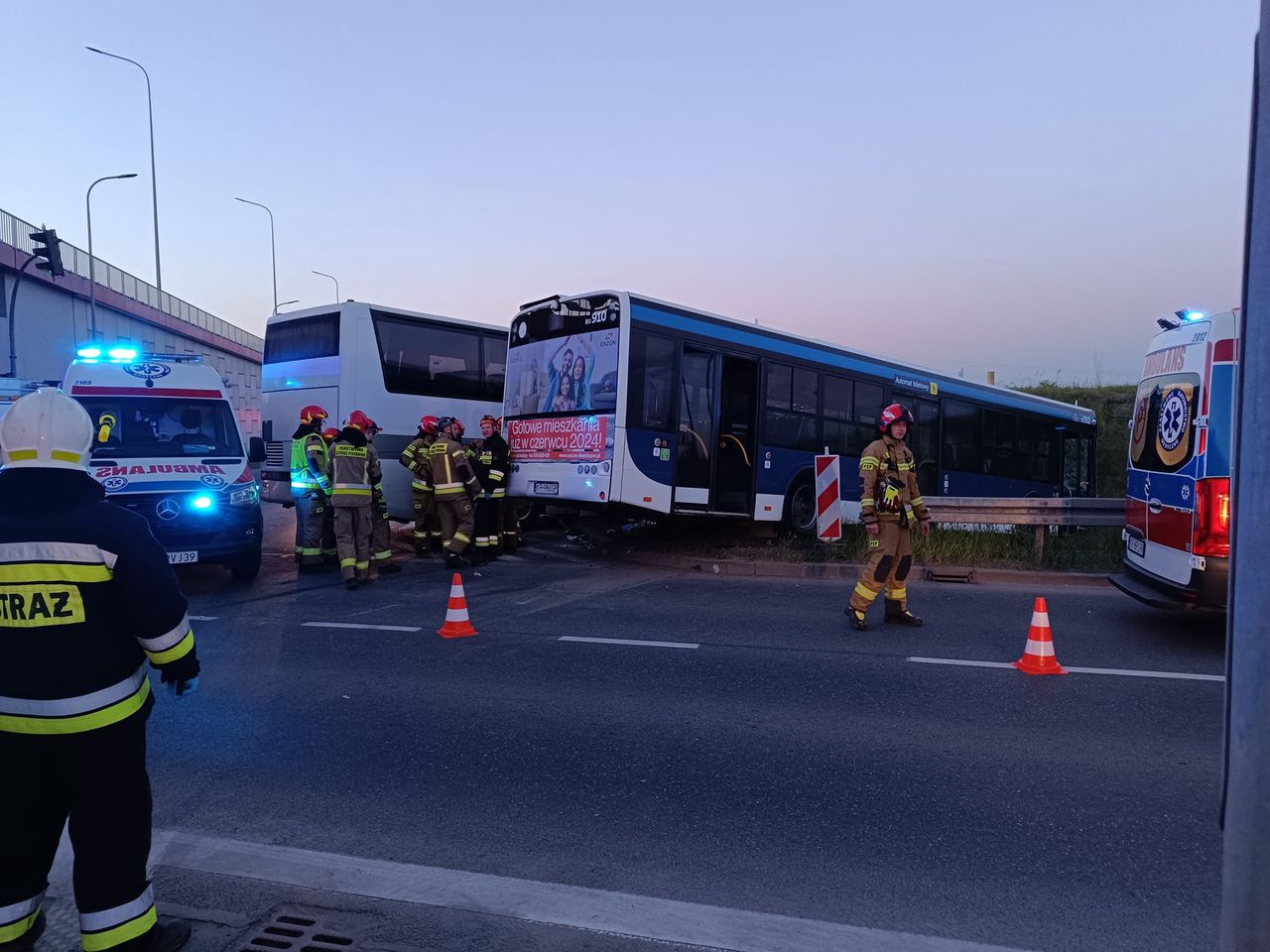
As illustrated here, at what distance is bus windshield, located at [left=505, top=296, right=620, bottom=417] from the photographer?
11.5 m

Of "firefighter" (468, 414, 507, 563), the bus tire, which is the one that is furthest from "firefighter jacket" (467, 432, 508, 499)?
the bus tire

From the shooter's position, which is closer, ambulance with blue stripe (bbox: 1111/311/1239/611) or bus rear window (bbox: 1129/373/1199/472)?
ambulance with blue stripe (bbox: 1111/311/1239/611)

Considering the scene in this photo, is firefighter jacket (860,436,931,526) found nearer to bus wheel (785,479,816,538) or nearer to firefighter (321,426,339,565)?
bus wheel (785,479,816,538)

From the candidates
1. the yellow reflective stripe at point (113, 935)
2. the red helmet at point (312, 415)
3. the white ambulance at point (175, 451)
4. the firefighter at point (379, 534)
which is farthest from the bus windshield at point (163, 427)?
the yellow reflective stripe at point (113, 935)

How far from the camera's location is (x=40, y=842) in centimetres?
282

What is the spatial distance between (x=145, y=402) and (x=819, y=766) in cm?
938

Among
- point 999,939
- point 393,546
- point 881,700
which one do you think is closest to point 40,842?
point 999,939

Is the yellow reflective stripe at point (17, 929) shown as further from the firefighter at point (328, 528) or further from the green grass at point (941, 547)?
the green grass at point (941, 547)

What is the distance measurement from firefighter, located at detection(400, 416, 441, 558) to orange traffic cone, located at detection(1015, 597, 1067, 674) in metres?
8.22

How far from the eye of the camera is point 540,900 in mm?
3406

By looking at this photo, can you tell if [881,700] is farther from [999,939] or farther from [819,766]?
[999,939]

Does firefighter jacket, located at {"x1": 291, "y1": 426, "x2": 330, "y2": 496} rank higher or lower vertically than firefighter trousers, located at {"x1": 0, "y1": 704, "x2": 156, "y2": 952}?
higher

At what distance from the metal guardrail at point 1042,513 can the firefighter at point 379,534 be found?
721 centimetres

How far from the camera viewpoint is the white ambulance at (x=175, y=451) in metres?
10.0
